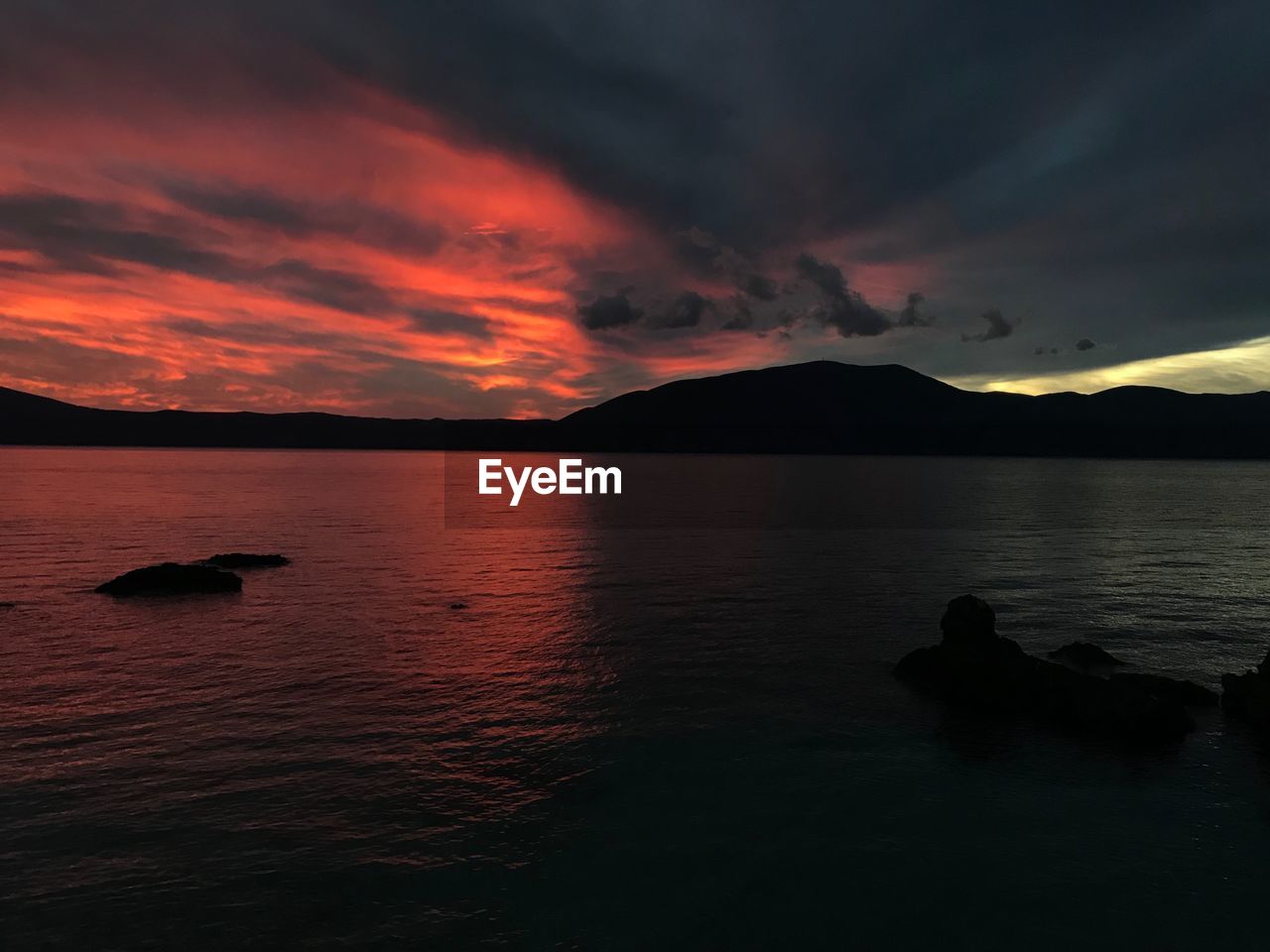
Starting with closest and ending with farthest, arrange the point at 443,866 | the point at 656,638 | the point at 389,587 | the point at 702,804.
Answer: the point at 443,866 → the point at 702,804 → the point at 656,638 → the point at 389,587

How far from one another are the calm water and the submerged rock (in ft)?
4.47

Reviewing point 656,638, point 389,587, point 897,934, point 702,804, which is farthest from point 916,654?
point 389,587

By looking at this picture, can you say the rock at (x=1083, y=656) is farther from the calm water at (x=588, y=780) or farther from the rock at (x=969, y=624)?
the rock at (x=969, y=624)

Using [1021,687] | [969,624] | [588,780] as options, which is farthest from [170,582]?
[1021,687]

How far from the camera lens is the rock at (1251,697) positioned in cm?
2467

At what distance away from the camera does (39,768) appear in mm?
20703

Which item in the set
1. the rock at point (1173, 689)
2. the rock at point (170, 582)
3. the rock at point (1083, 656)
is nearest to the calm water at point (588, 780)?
the rock at point (1173, 689)

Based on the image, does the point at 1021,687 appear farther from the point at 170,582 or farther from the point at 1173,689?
the point at 170,582

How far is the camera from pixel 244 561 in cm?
5634

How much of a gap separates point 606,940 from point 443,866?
4351mm

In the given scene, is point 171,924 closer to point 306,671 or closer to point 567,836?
point 567,836

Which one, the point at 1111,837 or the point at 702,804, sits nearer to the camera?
the point at 1111,837

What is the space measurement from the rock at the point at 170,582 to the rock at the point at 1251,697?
173 feet

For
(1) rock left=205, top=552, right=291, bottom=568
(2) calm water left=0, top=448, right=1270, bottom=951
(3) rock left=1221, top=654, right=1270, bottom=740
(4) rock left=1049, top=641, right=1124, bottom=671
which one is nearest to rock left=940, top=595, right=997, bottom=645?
(2) calm water left=0, top=448, right=1270, bottom=951
